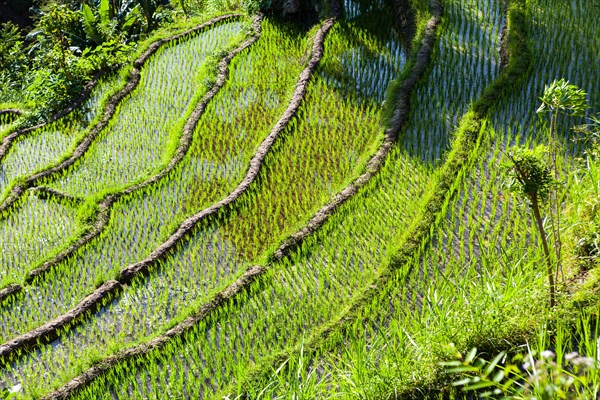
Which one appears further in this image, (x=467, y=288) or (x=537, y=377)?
(x=467, y=288)

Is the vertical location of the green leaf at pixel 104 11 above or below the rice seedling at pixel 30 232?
above

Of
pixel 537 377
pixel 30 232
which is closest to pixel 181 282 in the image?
pixel 30 232

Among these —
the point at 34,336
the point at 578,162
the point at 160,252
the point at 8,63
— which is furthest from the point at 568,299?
the point at 8,63

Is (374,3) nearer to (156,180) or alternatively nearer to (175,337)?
(156,180)

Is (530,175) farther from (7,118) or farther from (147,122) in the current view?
(7,118)

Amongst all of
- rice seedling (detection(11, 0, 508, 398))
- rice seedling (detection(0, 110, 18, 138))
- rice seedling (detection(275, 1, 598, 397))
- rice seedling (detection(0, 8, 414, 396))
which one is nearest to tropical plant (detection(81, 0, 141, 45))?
rice seedling (detection(0, 110, 18, 138))

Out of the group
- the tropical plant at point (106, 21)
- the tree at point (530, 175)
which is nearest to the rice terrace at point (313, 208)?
the tree at point (530, 175)

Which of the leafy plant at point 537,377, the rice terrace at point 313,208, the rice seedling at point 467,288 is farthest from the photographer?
the rice terrace at point 313,208

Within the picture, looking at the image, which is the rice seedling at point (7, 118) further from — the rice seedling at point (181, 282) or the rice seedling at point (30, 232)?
the rice seedling at point (181, 282)
